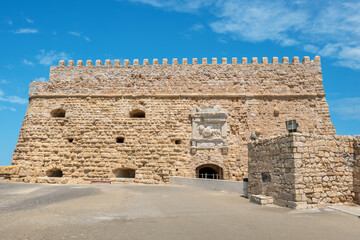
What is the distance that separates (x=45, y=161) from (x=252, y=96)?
11.1 meters

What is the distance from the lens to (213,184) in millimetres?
11180

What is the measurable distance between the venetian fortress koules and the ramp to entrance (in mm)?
778

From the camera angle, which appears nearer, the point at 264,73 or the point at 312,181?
the point at 312,181

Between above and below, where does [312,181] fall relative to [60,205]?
above

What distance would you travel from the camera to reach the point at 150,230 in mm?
4285

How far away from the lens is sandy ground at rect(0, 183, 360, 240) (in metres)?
4.05

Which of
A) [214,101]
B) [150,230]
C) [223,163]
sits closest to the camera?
[150,230]

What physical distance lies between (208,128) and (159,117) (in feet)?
8.63

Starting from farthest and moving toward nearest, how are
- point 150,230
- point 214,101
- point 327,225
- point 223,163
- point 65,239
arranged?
point 214,101 < point 223,163 < point 327,225 < point 150,230 < point 65,239

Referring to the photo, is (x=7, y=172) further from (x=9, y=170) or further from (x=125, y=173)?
(x=125, y=173)

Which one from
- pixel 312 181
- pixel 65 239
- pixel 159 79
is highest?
pixel 159 79

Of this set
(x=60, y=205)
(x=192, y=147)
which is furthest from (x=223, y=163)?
(x=60, y=205)

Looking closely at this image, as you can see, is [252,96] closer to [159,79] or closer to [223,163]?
[223,163]

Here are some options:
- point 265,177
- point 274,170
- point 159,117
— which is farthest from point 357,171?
point 159,117
